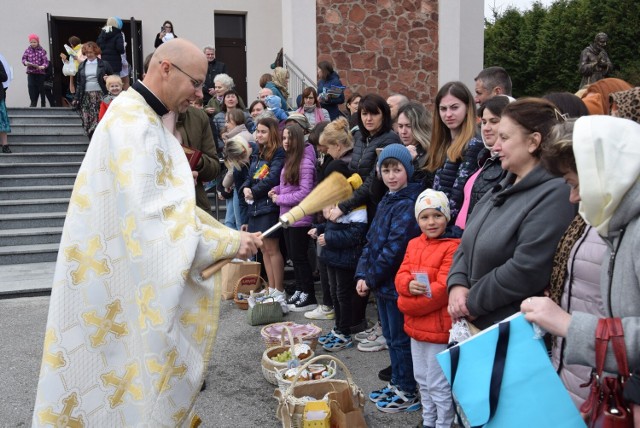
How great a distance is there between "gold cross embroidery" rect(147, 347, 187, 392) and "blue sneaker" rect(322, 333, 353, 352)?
286 centimetres

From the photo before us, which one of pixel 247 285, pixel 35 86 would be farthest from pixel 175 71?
pixel 35 86

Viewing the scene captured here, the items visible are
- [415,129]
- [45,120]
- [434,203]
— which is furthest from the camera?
[45,120]

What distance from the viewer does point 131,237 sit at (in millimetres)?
2902

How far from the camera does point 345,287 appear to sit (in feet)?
19.3

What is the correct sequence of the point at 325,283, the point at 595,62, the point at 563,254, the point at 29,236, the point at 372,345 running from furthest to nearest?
the point at 595,62, the point at 29,236, the point at 325,283, the point at 372,345, the point at 563,254

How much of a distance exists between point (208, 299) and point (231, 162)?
197 inches

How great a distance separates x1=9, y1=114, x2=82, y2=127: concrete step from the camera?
13309 millimetres

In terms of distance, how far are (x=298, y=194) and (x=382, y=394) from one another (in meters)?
2.66

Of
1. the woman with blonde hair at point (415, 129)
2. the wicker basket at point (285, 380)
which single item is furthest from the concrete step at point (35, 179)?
the wicker basket at point (285, 380)

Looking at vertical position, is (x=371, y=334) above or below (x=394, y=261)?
below

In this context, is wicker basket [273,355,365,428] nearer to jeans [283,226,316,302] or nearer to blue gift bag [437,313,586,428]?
blue gift bag [437,313,586,428]


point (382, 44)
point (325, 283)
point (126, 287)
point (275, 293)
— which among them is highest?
point (382, 44)

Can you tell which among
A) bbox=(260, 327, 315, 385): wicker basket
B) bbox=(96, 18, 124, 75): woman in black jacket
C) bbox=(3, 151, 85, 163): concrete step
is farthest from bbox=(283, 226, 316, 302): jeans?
bbox=(96, 18, 124, 75): woman in black jacket

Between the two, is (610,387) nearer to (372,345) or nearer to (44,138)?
(372,345)
